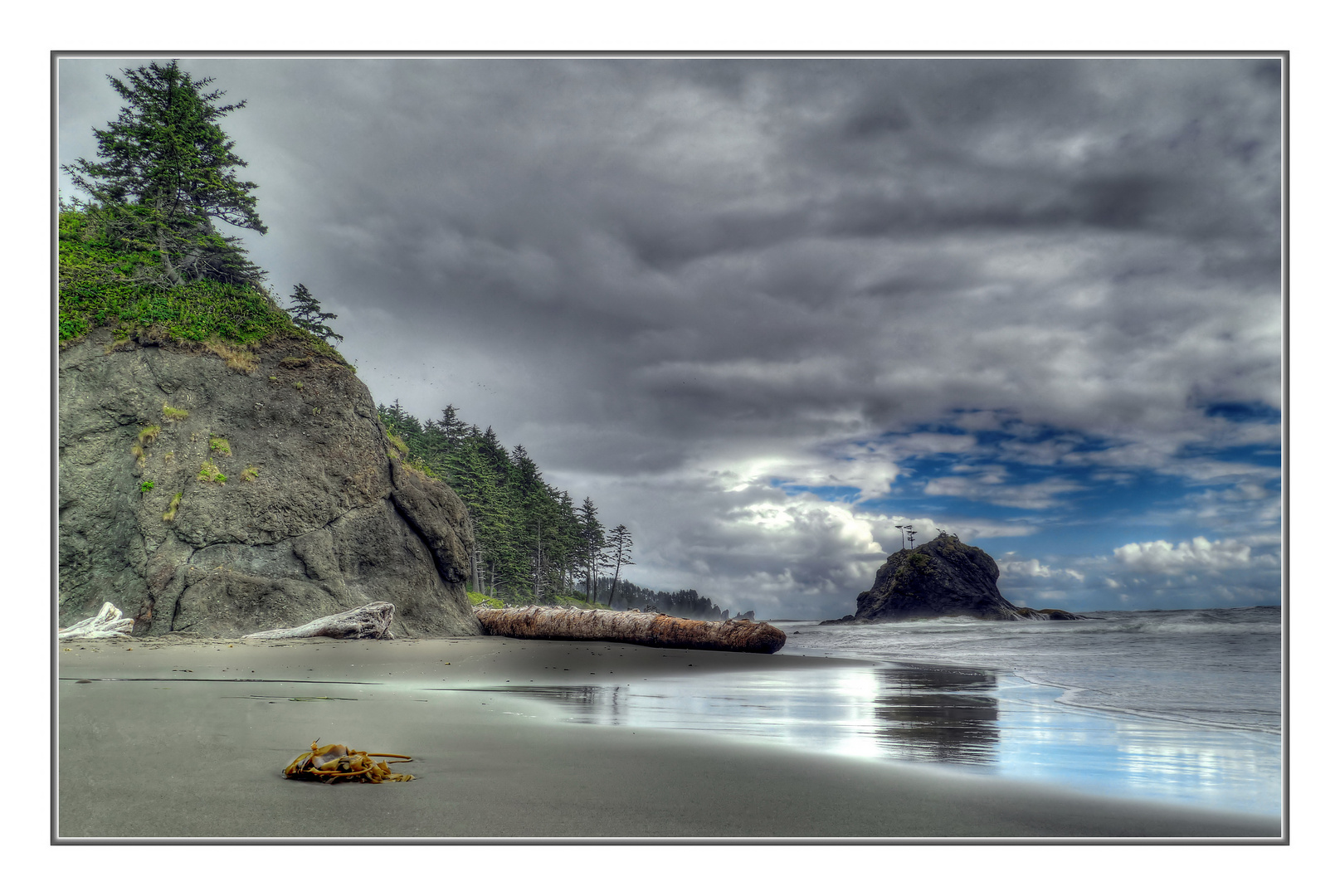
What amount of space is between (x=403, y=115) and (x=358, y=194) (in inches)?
52.4

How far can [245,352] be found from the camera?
46.5 ft

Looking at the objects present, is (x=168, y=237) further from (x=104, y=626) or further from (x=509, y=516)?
(x=509, y=516)

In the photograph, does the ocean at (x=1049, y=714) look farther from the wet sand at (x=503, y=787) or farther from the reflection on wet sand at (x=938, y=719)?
the wet sand at (x=503, y=787)

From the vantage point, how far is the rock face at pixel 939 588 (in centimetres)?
3659

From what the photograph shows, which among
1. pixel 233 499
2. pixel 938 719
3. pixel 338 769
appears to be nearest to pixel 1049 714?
pixel 938 719

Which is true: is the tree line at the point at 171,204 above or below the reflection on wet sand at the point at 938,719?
above

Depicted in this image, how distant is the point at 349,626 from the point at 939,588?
3801 centimetres

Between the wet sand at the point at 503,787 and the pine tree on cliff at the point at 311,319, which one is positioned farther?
the pine tree on cliff at the point at 311,319

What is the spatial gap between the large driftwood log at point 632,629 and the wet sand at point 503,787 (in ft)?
37.5

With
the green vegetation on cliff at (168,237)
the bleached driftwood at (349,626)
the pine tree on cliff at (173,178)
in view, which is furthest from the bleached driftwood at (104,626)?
the pine tree on cliff at (173,178)

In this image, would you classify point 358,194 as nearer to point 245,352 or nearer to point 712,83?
point 712,83

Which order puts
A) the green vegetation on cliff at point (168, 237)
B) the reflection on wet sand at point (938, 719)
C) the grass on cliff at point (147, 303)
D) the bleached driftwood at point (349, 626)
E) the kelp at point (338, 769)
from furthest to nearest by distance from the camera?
the bleached driftwood at point (349, 626) → the grass on cliff at point (147, 303) → the green vegetation on cliff at point (168, 237) → the reflection on wet sand at point (938, 719) → the kelp at point (338, 769)

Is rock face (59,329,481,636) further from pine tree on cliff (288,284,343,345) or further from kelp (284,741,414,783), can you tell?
kelp (284,741,414,783)

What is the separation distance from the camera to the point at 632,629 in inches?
703
